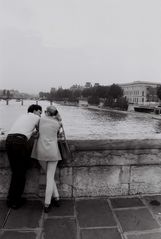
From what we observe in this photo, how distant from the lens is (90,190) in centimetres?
356

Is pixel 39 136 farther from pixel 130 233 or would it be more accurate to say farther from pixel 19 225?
Result: pixel 130 233

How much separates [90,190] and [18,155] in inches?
47.5

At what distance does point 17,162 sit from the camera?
123 inches

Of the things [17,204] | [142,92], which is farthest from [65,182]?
[142,92]

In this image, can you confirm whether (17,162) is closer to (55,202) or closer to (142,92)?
(55,202)

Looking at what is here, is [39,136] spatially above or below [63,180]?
above

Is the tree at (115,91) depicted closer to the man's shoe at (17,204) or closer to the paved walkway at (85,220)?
the paved walkway at (85,220)

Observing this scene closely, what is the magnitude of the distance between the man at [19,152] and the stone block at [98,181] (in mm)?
768

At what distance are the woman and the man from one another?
0.15 meters

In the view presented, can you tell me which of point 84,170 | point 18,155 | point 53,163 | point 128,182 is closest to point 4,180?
point 18,155

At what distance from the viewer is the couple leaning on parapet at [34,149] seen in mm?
3057

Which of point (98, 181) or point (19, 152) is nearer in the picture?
point (19, 152)

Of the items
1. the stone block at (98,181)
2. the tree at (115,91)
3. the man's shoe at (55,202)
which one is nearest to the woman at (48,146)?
the man's shoe at (55,202)

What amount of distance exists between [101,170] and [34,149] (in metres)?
1.05
